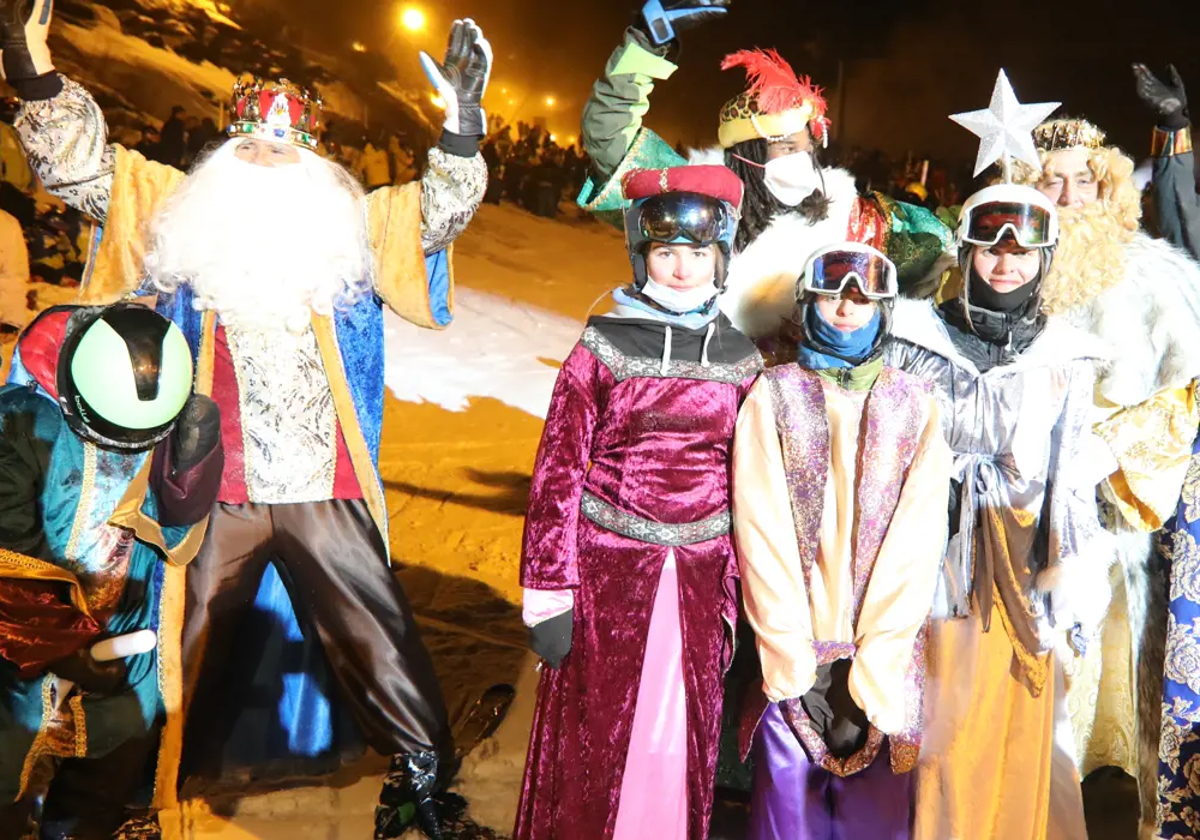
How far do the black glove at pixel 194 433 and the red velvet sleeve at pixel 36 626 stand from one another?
0.43 metres

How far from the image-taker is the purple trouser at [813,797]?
242cm

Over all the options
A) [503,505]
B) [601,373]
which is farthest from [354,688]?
[503,505]

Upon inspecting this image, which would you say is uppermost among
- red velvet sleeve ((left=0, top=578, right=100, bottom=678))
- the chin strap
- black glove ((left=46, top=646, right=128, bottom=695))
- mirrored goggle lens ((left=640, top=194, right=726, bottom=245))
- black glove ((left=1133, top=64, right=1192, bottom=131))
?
black glove ((left=1133, top=64, right=1192, bottom=131))

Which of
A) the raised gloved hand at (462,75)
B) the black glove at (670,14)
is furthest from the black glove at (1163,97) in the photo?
the raised gloved hand at (462,75)

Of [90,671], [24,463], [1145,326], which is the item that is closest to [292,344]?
[24,463]

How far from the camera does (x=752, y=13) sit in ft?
18.1

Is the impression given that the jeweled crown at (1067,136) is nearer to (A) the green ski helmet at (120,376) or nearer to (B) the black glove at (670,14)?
(B) the black glove at (670,14)

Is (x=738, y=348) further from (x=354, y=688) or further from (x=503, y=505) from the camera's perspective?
(x=503, y=505)

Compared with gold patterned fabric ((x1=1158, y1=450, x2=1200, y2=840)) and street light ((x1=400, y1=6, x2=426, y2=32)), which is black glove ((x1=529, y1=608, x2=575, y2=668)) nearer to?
gold patterned fabric ((x1=1158, y1=450, x2=1200, y2=840))

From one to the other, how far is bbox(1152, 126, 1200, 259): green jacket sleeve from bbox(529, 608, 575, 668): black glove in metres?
2.50

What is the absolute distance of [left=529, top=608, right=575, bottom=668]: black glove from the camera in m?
2.34

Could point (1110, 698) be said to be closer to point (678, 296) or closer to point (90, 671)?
point (678, 296)

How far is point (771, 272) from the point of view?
10.6 ft

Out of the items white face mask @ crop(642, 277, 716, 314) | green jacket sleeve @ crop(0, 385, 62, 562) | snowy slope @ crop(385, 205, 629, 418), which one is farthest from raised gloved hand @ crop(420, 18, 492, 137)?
snowy slope @ crop(385, 205, 629, 418)
